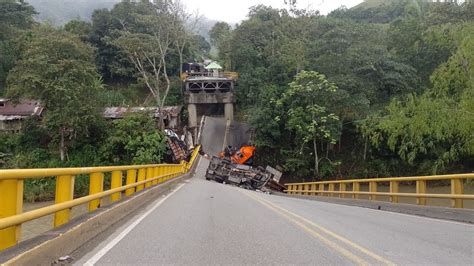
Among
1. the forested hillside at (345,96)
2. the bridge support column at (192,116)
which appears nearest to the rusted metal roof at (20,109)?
the bridge support column at (192,116)

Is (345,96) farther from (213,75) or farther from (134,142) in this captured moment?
(213,75)

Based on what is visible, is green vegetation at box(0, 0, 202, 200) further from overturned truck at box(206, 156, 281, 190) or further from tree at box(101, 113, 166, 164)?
overturned truck at box(206, 156, 281, 190)

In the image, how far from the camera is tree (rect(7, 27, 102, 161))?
4219 centimetres

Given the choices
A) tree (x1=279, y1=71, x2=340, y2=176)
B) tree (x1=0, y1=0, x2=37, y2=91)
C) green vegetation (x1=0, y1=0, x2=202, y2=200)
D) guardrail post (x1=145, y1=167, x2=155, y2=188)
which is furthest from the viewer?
tree (x1=0, y1=0, x2=37, y2=91)

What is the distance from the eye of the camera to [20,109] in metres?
54.9

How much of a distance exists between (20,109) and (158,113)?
16734 millimetres

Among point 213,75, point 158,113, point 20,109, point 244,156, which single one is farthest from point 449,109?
point 20,109

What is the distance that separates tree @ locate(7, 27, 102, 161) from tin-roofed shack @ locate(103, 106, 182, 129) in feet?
19.2

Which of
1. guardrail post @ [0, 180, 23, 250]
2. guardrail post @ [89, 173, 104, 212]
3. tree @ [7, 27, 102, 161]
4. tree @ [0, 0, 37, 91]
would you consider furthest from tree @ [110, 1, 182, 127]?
guardrail post @ [0, 180, 23, 250]

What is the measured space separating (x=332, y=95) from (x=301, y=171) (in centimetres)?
853

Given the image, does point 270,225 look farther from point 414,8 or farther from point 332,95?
point 414,8

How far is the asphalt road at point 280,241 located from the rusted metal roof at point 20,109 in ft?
157

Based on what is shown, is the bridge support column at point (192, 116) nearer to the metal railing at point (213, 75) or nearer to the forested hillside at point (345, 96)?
the metal railing at point (213, 75)

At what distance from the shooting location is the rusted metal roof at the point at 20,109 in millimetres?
53188
